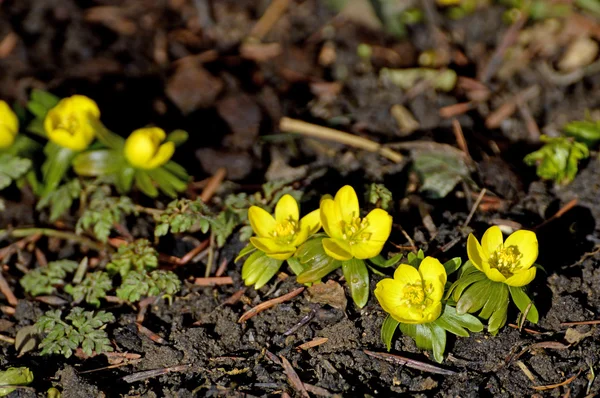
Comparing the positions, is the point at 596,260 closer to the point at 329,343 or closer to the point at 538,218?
the point at 538,218

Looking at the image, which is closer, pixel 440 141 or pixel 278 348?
pixel 278 348

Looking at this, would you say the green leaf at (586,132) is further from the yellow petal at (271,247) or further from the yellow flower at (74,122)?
the yellow flower at (74,122)

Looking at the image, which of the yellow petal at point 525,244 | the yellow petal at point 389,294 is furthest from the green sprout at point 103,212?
the yellow petal at point 525,244

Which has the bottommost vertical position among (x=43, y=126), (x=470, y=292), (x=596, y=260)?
(x=596, y=260)

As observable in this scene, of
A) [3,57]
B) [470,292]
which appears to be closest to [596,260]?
[470,292]

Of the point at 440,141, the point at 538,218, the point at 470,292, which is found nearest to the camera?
the point at 470,292

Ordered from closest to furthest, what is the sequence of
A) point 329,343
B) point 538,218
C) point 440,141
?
point 329,343 < point 538,218 < point 440,141

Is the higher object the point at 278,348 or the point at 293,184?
the point at 293,184

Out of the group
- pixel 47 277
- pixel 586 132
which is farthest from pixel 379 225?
pixel 47 277
